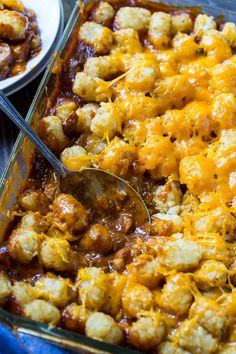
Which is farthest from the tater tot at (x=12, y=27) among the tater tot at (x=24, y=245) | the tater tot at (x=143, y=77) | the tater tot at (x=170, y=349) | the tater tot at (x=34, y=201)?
the tater tot at (x=170, y=349)

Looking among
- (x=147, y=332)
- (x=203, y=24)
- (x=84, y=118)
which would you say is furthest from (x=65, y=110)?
(x=147, y=332)

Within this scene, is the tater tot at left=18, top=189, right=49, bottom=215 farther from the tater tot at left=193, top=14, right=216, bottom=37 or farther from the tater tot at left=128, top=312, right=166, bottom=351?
A: the tater tot at left=193, top=14, right=216, bottom=37

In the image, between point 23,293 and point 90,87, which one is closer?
point 23,293

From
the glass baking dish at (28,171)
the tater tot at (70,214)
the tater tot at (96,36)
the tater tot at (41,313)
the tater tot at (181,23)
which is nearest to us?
the glass baking dish at (28,171)

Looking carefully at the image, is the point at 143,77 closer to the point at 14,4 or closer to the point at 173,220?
the point at 173,220

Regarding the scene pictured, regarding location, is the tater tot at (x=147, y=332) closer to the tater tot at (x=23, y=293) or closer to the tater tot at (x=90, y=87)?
the tater tot at (x=23, y=293)

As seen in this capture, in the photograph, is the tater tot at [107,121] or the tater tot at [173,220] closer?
the tater tot at [173,220]

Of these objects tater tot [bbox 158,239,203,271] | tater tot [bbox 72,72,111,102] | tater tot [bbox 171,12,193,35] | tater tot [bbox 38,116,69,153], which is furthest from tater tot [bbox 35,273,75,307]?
tater tot [bbox 171,12,193,35]
